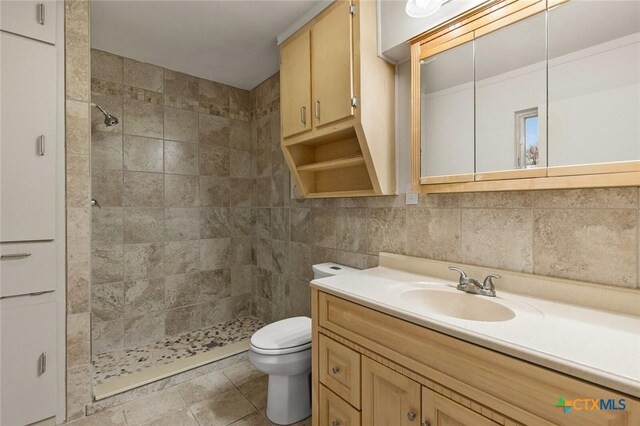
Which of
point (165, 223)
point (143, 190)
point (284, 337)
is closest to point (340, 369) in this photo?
point (284, 337)

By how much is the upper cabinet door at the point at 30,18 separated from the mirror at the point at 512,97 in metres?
2.17

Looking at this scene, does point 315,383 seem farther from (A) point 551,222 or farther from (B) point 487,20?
(B) point 487,20

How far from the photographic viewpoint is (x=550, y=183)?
1101mm

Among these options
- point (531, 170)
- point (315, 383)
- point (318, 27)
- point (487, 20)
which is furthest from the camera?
point (318, 27)

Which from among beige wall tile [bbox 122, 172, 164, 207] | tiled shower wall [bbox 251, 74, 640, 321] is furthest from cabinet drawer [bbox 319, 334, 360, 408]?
beige wall tile [bbox 122, 172, 164, 207]

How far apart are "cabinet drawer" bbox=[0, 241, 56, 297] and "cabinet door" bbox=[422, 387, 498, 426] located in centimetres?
191

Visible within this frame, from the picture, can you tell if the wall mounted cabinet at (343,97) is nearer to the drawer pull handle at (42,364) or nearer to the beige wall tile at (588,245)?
the beige wall tile at (588,245)

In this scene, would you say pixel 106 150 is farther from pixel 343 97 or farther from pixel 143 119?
pixel 343 97

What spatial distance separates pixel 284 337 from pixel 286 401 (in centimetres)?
35

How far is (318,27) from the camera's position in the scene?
1797mm

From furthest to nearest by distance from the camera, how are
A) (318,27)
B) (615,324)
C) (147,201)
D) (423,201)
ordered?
(147,201) < (318,27) < (423,201) < (615,324)

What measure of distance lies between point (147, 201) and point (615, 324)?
2943 millimetres

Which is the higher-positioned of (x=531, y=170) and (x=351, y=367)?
(x=531, y=170)

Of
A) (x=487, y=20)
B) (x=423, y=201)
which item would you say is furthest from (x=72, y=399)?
(x=487, y=20)
